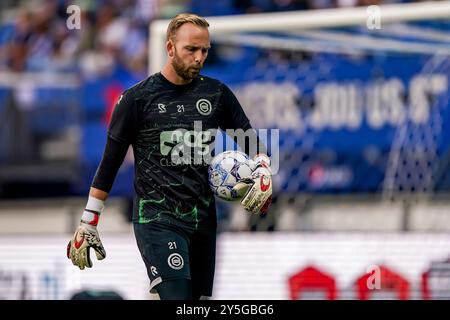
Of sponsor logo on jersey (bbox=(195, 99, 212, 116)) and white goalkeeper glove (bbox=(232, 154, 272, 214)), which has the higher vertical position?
sponsor logo on jersey (bbox=(195, 99, 212, 116))

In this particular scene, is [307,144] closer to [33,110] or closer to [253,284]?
[253,284]

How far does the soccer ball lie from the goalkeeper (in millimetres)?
46

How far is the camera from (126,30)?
49.4 feet

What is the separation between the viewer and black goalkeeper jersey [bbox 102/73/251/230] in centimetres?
598

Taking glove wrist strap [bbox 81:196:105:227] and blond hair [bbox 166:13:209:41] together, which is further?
glove wrist strap [bbox 81:196:105:227]

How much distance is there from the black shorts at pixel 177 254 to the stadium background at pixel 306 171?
12.3ft

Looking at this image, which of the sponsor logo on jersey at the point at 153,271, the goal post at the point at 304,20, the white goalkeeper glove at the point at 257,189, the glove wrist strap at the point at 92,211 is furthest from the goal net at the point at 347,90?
the sponsor logo on jersey at the point at 153,271

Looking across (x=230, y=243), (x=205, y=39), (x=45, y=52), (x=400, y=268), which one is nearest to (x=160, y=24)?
(x=230, y=243)

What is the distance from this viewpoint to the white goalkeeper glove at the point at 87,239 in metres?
6.14

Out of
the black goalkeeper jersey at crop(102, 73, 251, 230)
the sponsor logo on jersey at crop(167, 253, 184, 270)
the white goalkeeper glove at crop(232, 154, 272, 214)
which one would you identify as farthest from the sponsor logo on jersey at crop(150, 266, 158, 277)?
the white goalkeeper glove at crop(232, 154, 272, 214)

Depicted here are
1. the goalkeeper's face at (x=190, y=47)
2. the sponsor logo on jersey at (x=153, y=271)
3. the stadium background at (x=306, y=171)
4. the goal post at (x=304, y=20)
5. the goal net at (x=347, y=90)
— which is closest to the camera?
the goalkeeper's face at (x=190, y=47)
